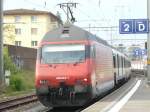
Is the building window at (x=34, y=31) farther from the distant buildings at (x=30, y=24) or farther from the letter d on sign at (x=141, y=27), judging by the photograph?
the letter d on sign at (x=141, y=27)

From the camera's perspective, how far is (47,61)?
21.3 m

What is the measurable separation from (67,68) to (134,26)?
2008 centimetres

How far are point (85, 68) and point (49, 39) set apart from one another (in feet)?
6.48

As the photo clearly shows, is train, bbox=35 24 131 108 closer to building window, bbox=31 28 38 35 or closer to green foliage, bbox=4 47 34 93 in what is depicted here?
green foliage, bbox=4 47 34 93

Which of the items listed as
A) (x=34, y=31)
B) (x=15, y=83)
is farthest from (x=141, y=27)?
(x=34, y=31)

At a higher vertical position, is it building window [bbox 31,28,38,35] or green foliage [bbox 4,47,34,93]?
building window [bbox 31,28,38,35]

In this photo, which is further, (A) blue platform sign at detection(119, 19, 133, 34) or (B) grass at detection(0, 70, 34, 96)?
(A) blue platform sign at detection(119, 19, 133, 34)

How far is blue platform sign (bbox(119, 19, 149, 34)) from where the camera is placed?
3828cm

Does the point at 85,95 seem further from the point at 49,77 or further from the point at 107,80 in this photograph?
the point at 107,80

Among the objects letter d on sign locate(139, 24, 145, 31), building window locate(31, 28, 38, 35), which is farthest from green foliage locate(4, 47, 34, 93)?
building window locate(31, 28, 38, 35)

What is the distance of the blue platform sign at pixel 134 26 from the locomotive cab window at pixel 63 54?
55.1 feet

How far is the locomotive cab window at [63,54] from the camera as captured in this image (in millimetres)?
21234

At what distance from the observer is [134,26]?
40.3 m

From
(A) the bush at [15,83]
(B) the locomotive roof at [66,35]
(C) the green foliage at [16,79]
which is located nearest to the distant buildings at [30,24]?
(C) the green foliage at [16,79]
